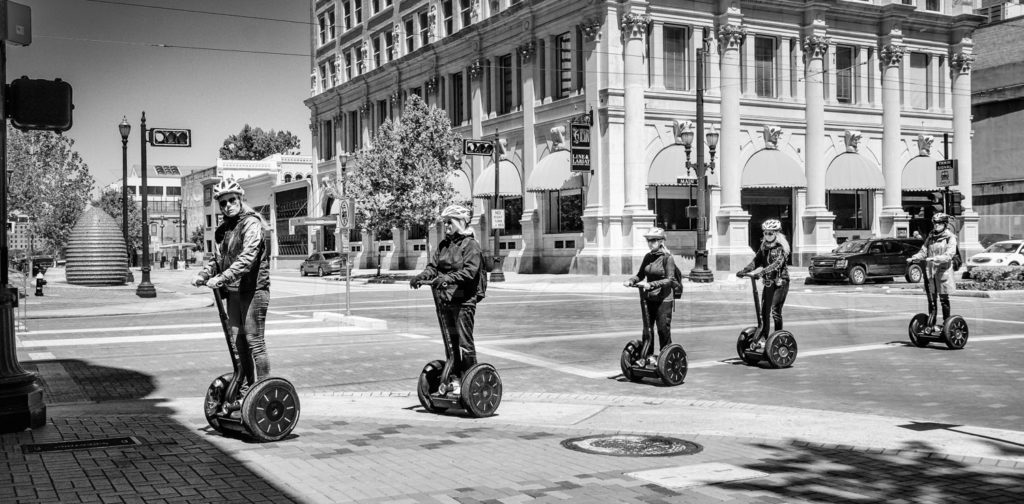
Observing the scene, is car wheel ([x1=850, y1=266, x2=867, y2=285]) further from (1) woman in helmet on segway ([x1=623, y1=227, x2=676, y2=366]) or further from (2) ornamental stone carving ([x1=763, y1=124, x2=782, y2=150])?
(1) woman in helmet on segway ([x1=623, y1=227, x2=676, y2=366])

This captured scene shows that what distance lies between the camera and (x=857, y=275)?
3397cm

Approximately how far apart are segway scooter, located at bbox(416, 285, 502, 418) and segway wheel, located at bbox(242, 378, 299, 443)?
1.62m

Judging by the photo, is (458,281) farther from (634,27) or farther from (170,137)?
(634,27)

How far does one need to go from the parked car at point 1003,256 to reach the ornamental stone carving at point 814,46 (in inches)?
451

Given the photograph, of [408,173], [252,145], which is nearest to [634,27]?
[408,173]

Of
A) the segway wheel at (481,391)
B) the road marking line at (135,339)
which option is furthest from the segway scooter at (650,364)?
the road marking line at (135,339)

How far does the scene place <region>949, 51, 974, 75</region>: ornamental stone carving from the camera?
4891 cm

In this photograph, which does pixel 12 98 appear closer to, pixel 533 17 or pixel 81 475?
pixel 81 475

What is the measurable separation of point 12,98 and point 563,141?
36019 mm

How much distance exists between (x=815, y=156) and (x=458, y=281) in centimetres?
3902

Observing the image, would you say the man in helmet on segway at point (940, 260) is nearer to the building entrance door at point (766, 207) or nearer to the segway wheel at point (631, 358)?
the segway wheel at point (631, 358)

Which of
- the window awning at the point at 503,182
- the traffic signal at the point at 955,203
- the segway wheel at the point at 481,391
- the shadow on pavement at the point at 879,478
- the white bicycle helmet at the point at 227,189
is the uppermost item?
the window awning at the point at 503,182

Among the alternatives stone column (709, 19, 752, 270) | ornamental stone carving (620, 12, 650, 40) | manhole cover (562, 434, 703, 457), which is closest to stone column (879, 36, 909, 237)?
stone column (709, 19, 752, 270)

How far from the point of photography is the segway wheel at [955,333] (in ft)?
45.9
